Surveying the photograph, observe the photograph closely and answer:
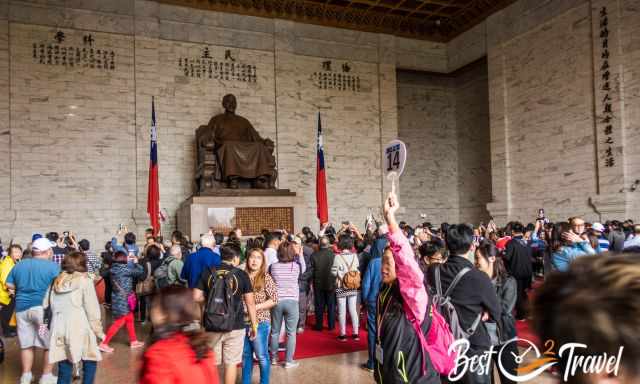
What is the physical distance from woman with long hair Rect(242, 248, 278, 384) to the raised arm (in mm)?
1988

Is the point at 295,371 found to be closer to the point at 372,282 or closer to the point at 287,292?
the point at 287,292

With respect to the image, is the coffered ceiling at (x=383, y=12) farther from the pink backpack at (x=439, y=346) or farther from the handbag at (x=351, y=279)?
the pink backpack at (x=439, y=346)

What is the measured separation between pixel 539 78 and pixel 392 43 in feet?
15.6

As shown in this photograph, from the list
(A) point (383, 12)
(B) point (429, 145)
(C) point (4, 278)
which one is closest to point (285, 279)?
(C) point (4, 278)

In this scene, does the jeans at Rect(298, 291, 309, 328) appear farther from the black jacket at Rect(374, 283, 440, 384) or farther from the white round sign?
the black jacket at Rect(374, 283, 440, 384)

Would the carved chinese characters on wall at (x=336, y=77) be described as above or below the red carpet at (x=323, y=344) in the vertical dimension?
above

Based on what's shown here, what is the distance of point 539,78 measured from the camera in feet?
43.8

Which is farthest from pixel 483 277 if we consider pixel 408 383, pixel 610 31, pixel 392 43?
pixel 392 43

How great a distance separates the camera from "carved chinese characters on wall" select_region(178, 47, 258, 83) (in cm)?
1352

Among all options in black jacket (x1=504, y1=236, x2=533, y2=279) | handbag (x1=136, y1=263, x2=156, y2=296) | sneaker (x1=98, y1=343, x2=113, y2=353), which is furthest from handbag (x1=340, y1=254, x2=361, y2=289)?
handbag (x1=136, y1=263, x2=156, y2=296)

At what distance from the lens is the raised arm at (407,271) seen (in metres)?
2.26

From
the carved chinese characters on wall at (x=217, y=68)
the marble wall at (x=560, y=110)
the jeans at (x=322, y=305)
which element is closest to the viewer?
the jeans at (x=322, y=305)

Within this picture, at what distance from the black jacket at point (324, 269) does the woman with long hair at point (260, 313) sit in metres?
2.01

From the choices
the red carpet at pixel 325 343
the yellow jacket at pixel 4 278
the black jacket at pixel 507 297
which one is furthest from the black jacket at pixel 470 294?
the yellow jacket at pixel 4 278
